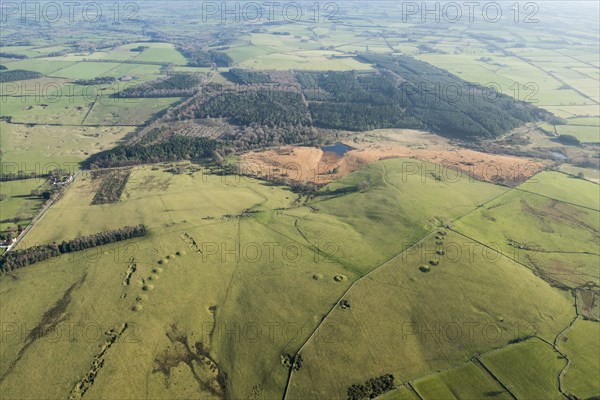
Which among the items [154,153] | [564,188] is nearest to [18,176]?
[154,153]

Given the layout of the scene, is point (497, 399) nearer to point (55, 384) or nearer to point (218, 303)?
point (218, 303)

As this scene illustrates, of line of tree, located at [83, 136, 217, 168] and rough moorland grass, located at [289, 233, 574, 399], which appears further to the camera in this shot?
line of tree, located at [83, 136, 217, 168]

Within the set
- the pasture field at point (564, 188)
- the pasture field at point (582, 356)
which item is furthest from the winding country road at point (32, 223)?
the pasture field at point (564, 188)

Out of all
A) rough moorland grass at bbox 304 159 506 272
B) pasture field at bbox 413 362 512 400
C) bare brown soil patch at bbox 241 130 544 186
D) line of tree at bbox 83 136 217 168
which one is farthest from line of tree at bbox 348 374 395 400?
line of tree at bbox 83 136 217 168

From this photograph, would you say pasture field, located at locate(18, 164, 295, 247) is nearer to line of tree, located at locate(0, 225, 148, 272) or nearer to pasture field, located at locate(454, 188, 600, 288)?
line of tree, located at locate(0, 225, 148, 272)

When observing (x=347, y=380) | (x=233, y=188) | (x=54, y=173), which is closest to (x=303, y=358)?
(x=347, y=380)
